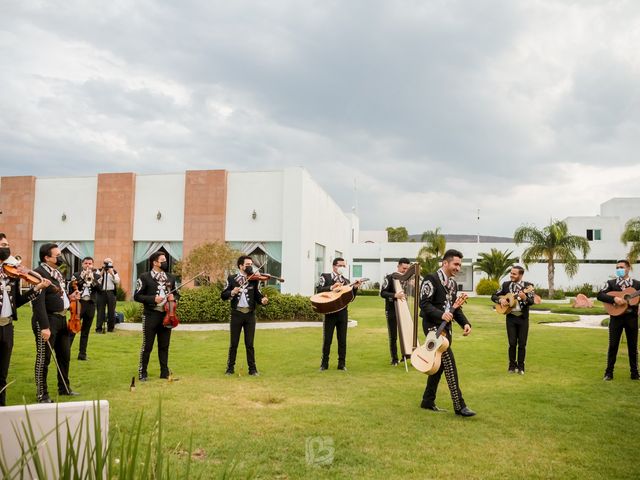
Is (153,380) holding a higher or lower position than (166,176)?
lower

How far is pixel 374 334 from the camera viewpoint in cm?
1526

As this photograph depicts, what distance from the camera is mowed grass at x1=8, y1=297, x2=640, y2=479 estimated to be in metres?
4.91

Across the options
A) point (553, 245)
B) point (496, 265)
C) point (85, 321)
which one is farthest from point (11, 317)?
point (496, 265)

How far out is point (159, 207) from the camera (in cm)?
2555

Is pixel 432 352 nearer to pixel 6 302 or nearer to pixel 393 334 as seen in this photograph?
pixel 393 334

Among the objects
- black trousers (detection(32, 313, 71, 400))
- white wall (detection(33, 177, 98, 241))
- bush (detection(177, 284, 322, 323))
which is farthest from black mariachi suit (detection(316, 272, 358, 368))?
white wall (detection(33, 177, 98, 241))

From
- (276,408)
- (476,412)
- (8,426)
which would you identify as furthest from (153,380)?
(8,426)

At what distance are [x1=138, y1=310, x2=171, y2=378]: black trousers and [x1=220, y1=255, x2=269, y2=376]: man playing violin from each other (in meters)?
1.09

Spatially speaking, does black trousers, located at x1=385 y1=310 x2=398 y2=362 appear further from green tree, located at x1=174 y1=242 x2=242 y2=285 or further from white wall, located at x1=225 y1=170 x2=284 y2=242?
white wall, located at x1=225 y1=170 x2=284 y2=242

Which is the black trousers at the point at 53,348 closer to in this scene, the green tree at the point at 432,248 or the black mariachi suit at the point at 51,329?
the black mariachi suit at the point at 51,329

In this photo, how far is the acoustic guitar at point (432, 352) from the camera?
21.0 feet

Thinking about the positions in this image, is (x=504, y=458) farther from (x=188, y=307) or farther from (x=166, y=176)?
(x=166, y=176)

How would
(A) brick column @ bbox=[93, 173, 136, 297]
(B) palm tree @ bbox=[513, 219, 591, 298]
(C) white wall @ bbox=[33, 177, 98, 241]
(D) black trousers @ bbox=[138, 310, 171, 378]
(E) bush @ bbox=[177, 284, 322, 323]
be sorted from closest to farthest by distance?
(D) black trousers @ bbox=[138, 310, 171, 378]
(E) bush @ bbox=[177, 284, 322, 323]
(A) brick column @ bbox=[93, 173, 136, 297]
(C) white wall @ bbox=[33, 177, 98, 241]
(B) palm tree @ bbox=[513, 219, 591, 298]

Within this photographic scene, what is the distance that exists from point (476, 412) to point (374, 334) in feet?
28.0
